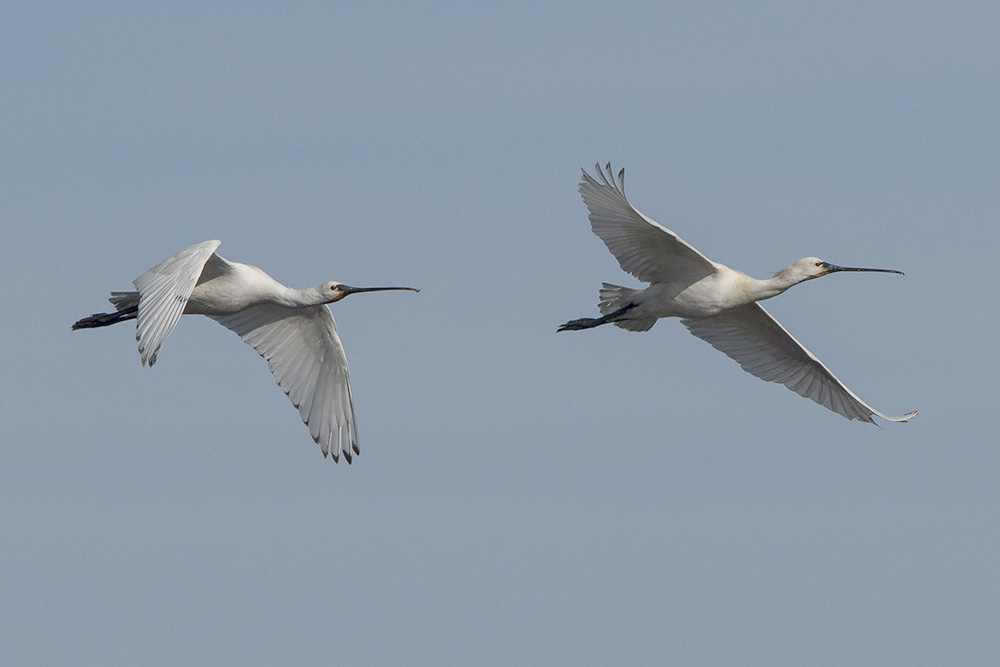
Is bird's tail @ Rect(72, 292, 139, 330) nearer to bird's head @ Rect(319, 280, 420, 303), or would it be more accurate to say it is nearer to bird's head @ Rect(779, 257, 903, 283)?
bird's head @ Rect(319, 280, 420, 303)

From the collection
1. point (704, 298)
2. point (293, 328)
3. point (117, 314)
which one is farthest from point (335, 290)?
point (704, 298)

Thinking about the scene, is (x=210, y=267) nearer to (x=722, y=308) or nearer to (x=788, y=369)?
(x=722, y=308)

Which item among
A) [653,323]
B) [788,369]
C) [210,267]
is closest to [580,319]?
[653,323]

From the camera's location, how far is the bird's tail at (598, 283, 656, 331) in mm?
26766

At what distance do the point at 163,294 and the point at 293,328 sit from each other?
4.88 m

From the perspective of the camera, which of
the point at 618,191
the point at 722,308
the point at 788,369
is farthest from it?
the point at 788,369

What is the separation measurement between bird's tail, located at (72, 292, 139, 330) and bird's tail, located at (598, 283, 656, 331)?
691 centimetres

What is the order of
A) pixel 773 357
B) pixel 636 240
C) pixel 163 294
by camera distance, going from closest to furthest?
pixel 163 294 → pixel 636 240 → pixel 773 357

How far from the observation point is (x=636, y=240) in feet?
83.8

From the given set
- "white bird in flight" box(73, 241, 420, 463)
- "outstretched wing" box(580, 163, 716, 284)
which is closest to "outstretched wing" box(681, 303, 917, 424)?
"outstretched wing" box(580, 163, 716, 284)

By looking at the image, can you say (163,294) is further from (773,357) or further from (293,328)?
(773,357)

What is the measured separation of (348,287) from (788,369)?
7046 millimetres

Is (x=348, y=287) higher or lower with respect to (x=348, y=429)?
higher

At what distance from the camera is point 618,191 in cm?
2445
